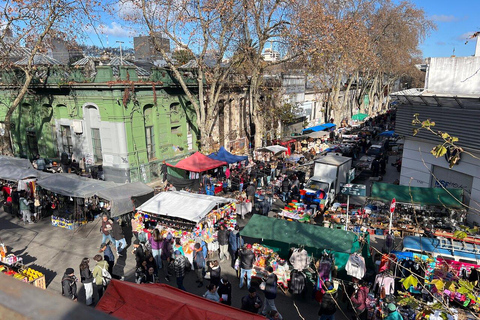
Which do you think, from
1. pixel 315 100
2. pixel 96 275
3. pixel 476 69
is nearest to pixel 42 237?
pixel 96 275

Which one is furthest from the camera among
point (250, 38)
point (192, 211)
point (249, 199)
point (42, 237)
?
point (250, 38)

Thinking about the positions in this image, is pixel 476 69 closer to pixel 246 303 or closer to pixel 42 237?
pixel 246 303

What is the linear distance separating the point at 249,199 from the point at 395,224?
22.1 ft

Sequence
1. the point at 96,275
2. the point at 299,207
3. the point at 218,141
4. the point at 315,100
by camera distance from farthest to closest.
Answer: the point at 315,100
the point at 218,141
the point at 299,207
the point at 96,275

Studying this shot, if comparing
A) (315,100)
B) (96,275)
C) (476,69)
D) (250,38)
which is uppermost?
(250,38)

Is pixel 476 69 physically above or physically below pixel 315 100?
above

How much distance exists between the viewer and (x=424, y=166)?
17.7 m

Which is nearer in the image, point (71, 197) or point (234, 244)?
point (234, 244)

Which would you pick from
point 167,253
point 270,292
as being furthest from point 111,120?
point 270,292

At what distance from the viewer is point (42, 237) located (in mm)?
14547

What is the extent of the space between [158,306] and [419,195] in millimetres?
12478

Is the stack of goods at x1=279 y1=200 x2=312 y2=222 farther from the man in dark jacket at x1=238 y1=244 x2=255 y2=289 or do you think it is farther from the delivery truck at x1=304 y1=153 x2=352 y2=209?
the man in dark jacket at x1=238 y1=244 x2=255 y2=289

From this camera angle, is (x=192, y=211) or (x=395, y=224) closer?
(x=192, y=211)

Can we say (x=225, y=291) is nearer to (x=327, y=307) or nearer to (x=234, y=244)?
(x=327, y=307)
